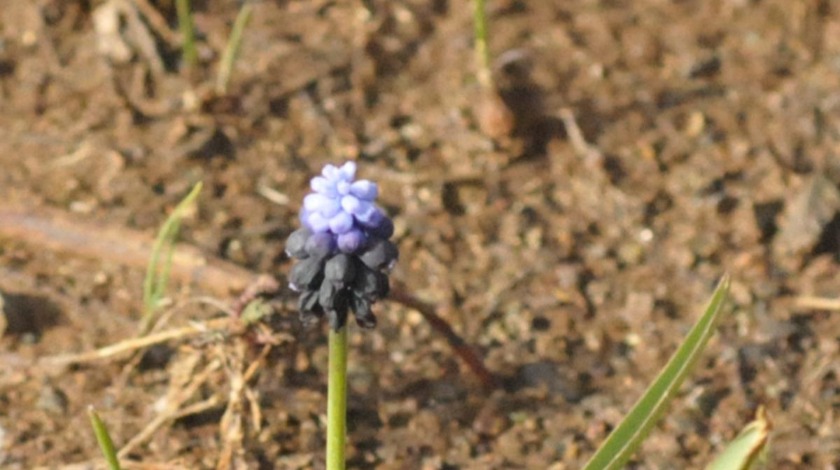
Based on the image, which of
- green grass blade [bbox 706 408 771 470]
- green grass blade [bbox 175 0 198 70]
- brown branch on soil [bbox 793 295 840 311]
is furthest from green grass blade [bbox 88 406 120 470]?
brown branch on soil [bbox 793 295 840 311]

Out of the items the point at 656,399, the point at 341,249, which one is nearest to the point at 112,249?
the point at 341,249

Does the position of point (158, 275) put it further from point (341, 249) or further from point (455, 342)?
point (341, 249)

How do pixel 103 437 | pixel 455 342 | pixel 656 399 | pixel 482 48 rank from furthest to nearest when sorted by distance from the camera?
pixel 482 48, pixel 455 342, pixel 656 399, pixel 103 437

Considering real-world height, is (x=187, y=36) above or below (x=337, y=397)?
above

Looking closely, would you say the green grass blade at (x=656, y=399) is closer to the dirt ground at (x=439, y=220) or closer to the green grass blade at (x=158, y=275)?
the dirt ground at (x=439, y=220)

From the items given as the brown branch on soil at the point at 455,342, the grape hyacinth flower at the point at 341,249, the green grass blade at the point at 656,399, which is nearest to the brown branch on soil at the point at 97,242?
the brown branch on soil at the point at 455,342

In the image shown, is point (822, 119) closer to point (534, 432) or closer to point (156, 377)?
point (534, 432)
